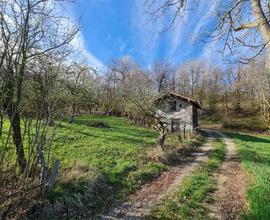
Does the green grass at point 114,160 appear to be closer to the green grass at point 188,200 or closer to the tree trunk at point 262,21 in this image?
the green grass at point 188,200

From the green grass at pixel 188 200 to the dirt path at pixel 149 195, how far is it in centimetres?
28

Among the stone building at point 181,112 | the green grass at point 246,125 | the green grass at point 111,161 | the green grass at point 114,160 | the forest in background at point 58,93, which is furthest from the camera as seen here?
the green grass at point 246,125

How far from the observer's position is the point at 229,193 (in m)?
7.70

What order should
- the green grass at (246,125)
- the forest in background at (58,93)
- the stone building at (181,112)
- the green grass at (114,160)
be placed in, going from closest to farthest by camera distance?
the forest in background at (58,93) < the green grass at (114,160) < the stone building at (181,112) < the green grass at (246,125)

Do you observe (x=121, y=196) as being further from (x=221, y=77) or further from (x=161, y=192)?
(x=221, y=77)

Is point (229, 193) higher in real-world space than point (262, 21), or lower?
lower

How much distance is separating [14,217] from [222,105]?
60.8m

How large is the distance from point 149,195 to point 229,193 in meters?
2.69

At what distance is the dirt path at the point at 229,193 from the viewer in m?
6.18

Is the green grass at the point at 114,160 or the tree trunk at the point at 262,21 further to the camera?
the green grass at the point at 114,160

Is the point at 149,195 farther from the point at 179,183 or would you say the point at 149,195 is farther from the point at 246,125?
the point at 246,125

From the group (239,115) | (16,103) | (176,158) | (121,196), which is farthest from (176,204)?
(239,115)

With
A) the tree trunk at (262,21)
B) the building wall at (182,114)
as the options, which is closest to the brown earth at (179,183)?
the tree trunk at (262,21)

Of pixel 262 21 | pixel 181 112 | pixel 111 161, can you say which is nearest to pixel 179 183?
pixel 111 161
